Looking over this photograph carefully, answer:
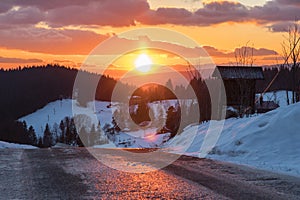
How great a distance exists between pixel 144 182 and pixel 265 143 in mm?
6241

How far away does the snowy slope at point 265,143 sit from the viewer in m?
11.1

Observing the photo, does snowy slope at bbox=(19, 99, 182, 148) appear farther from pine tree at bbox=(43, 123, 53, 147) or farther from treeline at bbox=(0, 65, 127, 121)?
pine tree at bbox=(43, 123, 53, 147)

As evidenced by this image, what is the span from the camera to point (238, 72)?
30812 mm

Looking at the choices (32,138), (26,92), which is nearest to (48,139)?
(32,138)

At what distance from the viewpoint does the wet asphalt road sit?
22.6 feet

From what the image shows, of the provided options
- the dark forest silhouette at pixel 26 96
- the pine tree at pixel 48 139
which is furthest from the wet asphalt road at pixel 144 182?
the pine tree at pixel 48 139

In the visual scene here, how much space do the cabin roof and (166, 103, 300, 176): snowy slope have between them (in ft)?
49.3

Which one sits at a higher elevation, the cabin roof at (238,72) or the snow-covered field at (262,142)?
the cabin roof at (238,72)

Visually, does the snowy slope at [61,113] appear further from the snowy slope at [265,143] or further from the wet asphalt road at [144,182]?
the wet asphalt road at [144,182]

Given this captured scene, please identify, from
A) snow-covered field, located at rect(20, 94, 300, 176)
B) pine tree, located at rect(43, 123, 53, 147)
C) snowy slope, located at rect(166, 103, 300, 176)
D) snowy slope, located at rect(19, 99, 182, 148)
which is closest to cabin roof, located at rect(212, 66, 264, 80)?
snow-covered field, located at rect(20, 94, 300, 176)

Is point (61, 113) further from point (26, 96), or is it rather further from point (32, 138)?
point (32, 138)

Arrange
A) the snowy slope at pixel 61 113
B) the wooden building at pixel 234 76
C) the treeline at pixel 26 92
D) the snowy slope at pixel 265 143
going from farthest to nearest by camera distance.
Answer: the snowy slope at pixel 61 113 → the treeline at pixel 26 92 → the wooden building at pixel 234 76 → the snowy slope at pixel 265 143

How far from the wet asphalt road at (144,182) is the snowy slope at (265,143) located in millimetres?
1210

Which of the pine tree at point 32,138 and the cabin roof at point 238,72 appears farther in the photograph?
the pine tree at point 32,138
